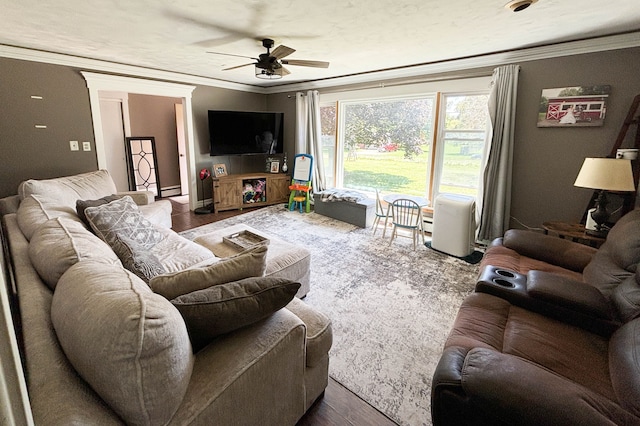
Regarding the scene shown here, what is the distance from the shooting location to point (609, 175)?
2402mm

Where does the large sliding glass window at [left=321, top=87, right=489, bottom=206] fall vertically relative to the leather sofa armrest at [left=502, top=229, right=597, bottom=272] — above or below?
above

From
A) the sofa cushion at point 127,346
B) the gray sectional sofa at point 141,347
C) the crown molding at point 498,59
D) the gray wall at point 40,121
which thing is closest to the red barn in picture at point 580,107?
the crown molding at point 498,59

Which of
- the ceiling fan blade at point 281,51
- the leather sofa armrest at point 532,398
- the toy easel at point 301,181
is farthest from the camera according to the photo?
the toy easel at point 301,181

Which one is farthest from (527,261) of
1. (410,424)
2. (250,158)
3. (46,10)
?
(250,158)

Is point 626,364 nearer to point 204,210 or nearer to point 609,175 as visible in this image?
point 609,175

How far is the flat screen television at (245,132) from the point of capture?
527cm

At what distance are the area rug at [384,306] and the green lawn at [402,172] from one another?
1.02m

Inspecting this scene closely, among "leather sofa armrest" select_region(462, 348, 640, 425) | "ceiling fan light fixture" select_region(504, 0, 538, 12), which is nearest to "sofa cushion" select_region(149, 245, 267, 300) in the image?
"leather sofa armrest" select_region(462, 348, 640, 425)

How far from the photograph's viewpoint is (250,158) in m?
6.24

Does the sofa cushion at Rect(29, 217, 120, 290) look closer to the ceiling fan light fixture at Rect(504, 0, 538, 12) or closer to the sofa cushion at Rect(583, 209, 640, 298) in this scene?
the sofa cushion at Rect(583, 209, 640, 298)

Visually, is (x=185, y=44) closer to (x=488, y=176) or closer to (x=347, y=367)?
(x=347, y=367)

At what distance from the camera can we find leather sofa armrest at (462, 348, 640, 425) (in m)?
0.94

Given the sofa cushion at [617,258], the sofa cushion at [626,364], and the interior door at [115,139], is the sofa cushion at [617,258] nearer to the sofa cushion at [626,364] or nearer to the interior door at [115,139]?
the sofa cushion at [626,364]

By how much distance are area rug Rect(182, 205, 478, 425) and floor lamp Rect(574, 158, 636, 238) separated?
3.70 feet
